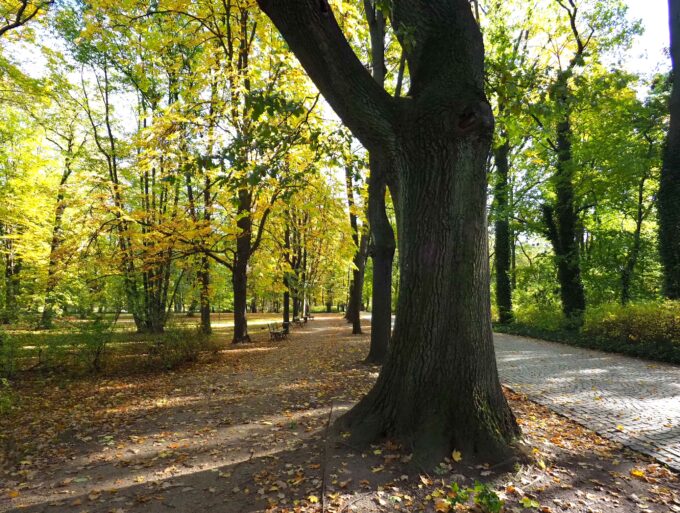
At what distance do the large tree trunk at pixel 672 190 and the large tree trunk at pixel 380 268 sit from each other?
367 inches

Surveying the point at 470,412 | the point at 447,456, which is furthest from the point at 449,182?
the point at 447,456

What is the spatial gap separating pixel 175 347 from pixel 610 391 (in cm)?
939

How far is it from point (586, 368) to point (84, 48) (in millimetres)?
20486

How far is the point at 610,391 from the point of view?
6645 mm

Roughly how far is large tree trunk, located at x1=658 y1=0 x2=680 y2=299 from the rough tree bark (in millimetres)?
11506

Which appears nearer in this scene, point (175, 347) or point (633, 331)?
point (175, 347)

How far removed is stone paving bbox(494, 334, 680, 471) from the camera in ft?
15.2

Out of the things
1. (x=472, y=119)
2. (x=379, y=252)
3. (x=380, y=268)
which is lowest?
(x=380, y=268)

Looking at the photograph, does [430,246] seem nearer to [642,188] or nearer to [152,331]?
[152,331]

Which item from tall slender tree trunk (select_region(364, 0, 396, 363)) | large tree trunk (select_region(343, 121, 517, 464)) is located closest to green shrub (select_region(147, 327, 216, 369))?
tall slender tree trunk (select_region(364, 0, 396, 363))

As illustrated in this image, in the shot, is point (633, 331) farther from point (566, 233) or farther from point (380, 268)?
point (380, 268)

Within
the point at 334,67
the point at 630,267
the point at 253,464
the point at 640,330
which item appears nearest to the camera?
the point at 334,67

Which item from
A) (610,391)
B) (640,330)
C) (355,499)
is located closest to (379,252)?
(610,391)

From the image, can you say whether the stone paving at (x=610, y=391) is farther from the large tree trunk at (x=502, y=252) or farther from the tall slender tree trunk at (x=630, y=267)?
the large tree trunk at (x=502, y=252)
